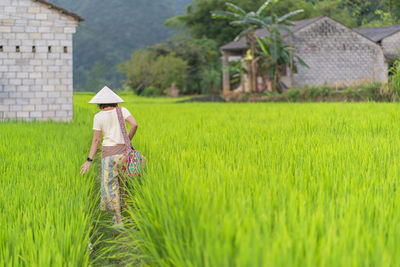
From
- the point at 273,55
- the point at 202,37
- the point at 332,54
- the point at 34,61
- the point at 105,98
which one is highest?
the point at 202,37

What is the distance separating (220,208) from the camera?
8.00 ft

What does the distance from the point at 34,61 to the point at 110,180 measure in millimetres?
10460

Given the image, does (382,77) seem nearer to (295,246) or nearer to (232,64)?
(232,64)

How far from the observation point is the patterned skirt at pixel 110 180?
3.97m

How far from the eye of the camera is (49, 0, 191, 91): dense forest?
80.1 meters

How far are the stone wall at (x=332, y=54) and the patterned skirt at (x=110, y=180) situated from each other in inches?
961

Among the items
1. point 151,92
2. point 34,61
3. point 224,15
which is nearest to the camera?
point 34,61

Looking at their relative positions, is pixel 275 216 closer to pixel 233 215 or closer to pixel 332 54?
pixel 233 215

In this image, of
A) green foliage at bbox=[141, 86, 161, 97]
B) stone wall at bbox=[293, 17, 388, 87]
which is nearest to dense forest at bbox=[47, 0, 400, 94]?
Answer: green foliage at bbox=[141, 86, 161, 97]

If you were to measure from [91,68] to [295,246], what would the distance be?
8299cm

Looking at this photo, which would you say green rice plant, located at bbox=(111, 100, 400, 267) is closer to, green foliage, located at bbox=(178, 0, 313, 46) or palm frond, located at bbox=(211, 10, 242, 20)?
palm frond, located at bbox=(211, 10, 242, 20)

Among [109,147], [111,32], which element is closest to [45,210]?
[109,147]

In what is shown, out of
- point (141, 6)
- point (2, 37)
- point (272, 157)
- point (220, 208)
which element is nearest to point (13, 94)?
point (2, 37)

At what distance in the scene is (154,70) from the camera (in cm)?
3772
